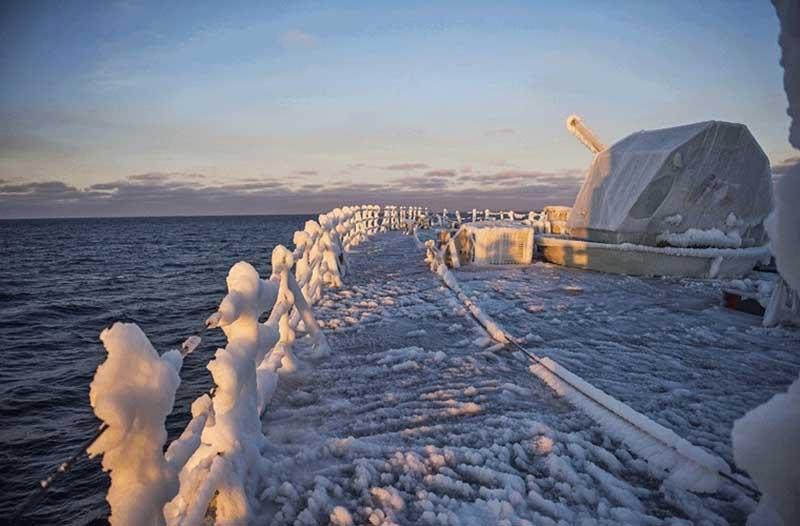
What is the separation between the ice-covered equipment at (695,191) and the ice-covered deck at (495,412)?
5739mm

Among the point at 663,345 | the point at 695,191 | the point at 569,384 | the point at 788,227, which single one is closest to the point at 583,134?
the point at 695,191

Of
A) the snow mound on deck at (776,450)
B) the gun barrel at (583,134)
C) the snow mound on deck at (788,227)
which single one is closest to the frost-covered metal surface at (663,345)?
the snow mound on deck at (776,450)

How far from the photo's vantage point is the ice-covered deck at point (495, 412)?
280cm

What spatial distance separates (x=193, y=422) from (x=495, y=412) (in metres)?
2.67

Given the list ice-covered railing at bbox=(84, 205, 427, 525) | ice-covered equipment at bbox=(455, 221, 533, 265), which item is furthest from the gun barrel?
ice-covered railing at bbox=(84, 205, 427, 525)

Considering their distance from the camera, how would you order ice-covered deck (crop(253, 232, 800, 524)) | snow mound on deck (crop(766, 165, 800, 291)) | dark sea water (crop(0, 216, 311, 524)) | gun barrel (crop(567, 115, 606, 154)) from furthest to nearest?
gun barrel (crop(567, 115, 606, 154))
dark sea water (crop(0, 216, 311, 524))
ice-covered deck (crop(253, 232, 800, 524))
snow mound on deck (crop(766, 165, 800, 291))

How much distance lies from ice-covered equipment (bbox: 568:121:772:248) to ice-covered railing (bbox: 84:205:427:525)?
12.9m

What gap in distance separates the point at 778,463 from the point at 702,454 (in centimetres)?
188

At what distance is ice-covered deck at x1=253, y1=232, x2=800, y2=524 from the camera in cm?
280

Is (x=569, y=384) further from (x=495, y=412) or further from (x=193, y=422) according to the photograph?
(x=193, y=422)

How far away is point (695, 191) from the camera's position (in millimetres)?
13422

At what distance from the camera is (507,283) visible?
11.9 metres

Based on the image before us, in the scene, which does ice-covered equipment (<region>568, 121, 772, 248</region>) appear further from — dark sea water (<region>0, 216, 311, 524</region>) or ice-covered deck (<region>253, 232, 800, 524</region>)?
dark sea water (<region>0, 216, 311, 524</region>)

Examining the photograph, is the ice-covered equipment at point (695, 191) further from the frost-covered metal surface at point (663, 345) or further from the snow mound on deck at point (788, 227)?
the snow mound on deck at point (788, 227)
